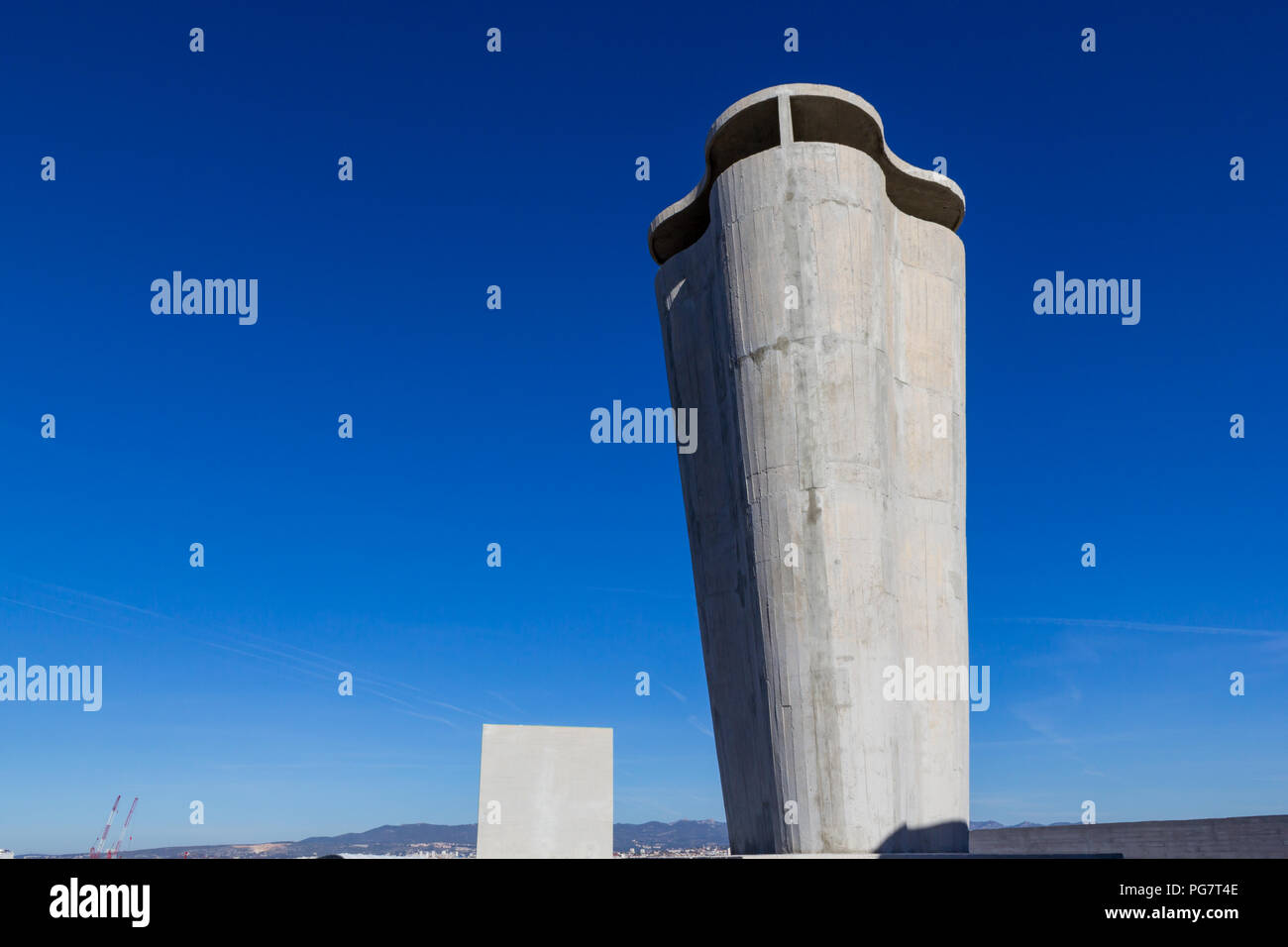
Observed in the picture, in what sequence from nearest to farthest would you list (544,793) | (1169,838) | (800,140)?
1. (800,140)
2. (544,793)
3. (1169,838)

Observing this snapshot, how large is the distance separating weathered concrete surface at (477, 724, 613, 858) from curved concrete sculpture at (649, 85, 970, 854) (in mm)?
→ 3962

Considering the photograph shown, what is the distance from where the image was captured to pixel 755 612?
1357 cm

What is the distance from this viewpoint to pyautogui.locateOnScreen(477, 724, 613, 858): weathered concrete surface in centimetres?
1719

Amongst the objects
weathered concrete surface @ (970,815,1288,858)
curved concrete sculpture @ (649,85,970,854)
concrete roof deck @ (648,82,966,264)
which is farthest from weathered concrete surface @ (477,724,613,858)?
concrete roof deck @ (648,82,966,264)

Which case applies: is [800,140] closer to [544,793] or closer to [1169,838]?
[544,793]

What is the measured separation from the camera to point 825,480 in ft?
43.5

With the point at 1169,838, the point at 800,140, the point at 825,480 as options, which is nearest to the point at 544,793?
the point at 825,480

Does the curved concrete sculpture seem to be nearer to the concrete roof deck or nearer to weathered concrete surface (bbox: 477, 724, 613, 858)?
the concrete roof deck

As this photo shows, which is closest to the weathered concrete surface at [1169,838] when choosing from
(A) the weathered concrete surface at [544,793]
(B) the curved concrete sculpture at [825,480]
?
(B) the curved concrete sculpture at [825,480]

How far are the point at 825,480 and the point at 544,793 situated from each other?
8426mm

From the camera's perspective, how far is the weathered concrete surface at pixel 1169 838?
18391 millimetres
